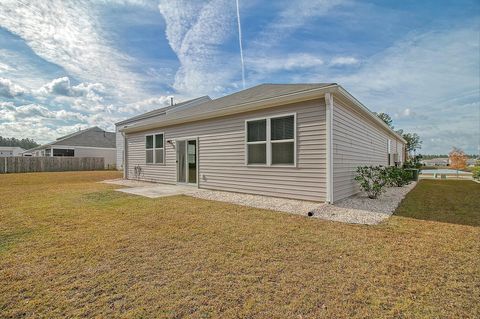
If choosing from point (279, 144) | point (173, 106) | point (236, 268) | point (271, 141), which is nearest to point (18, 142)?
point (173, 106)

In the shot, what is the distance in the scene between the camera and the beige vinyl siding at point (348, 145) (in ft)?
20.4

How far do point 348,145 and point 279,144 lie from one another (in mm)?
2234

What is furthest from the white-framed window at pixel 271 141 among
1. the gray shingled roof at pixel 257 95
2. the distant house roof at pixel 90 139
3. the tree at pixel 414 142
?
the tree at pixel 414 142

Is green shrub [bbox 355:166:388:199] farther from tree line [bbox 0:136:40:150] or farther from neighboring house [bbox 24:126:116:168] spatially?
tree line [bbox 0:136:40:150]

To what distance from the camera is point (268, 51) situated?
1059 centimetres

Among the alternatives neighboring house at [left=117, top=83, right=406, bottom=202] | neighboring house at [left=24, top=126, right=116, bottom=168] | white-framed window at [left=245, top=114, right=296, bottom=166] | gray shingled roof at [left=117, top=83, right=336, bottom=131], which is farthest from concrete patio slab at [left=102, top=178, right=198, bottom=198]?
neighboring house at [left=24, top=126, right=116, bottom=168]

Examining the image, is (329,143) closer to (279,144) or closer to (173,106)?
(279,144)

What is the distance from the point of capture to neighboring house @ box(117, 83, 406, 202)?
19.8 feet

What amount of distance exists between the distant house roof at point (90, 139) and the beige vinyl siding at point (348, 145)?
3194cm

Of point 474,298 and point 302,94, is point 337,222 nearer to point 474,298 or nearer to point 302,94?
point 474,298

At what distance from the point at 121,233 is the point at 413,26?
11.2 m

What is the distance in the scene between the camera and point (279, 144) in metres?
6.80

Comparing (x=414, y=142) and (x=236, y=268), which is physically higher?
(x=414, y=142)

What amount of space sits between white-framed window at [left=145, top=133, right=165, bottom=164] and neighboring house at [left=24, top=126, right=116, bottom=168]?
1888 centimetres
